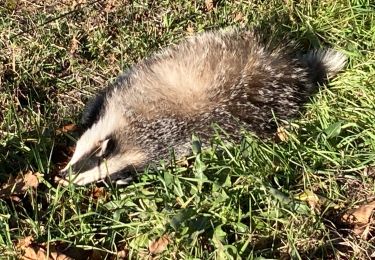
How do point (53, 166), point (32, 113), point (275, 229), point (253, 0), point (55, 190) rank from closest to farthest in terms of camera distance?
1. point (275, 229)
2. point (55, 190)
3. point (53, 166)
4. point (32, 113)
5. point (253, 0)

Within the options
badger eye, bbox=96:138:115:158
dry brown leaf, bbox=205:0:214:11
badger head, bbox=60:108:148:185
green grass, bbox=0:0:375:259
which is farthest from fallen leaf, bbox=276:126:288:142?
dry brown leaf, bbox=205:0:214:11

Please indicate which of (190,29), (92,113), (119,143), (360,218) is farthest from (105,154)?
(360,218)

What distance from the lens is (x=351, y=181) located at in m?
4.54

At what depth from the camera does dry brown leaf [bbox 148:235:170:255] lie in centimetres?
412

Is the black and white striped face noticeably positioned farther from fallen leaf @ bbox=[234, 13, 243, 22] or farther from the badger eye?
fallen leaf @ bbox=[234, 13, 243, 22]

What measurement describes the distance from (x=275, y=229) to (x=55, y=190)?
145cm

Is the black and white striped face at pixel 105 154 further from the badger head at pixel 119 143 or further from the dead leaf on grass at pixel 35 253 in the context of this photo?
the dead leaf on grass at pixel 35 253

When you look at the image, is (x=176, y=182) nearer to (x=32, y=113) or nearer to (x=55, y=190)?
(x=55, y=190)

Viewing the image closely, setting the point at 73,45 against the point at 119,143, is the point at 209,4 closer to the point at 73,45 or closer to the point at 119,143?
the point at 73,45

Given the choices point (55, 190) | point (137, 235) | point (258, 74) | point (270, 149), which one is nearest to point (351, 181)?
point (270, 149)

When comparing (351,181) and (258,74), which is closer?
(351,181)

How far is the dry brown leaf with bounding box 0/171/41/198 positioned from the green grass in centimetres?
6

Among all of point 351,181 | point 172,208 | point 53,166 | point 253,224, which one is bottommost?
point 351,181

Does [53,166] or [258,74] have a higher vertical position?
[53,166]
